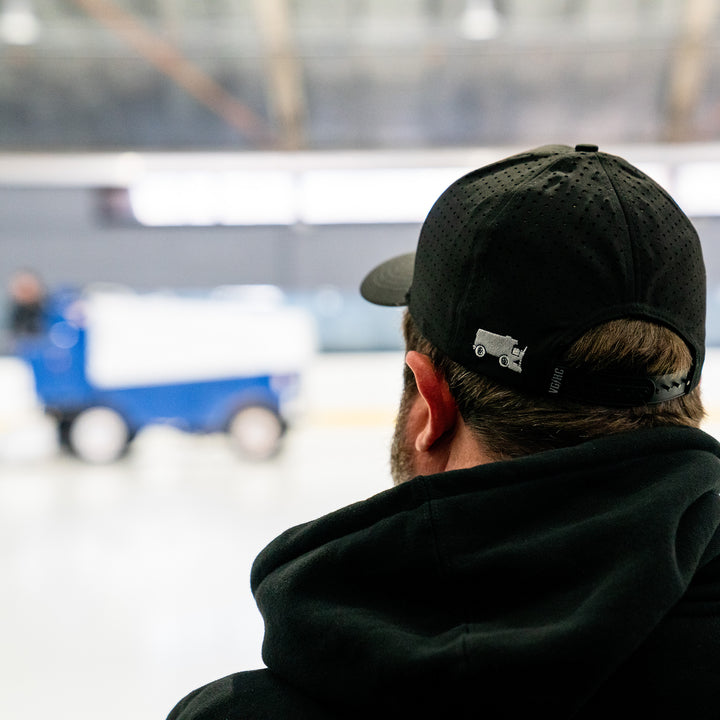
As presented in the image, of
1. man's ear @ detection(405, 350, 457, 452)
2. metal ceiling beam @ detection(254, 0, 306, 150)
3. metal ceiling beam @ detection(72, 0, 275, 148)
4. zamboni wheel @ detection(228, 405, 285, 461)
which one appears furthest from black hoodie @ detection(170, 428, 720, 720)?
metal ceiling beam @ detection(72, 0, 275, 148)

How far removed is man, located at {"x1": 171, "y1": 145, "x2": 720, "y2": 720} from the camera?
50 centimetres

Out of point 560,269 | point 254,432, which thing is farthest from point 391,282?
point 254,432

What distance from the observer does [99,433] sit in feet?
17.9

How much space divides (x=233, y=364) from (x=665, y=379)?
5110 millimetres

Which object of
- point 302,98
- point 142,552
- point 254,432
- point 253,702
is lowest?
point 254,432

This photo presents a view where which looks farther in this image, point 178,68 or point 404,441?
point 178,68

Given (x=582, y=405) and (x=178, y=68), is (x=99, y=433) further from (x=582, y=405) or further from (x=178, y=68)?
(x=582, y=405)

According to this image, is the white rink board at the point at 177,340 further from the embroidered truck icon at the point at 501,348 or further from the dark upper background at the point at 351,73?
the embroidered truck icon at the point at 501,348

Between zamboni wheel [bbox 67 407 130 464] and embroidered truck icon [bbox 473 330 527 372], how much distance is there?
5173mm

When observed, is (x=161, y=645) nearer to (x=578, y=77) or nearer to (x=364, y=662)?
(x=364, y=662)

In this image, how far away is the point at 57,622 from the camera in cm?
281

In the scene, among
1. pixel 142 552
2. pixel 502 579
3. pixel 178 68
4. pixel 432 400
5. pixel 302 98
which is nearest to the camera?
pixel 502 579

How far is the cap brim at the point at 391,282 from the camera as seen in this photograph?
930 mm

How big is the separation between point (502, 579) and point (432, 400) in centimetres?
19
